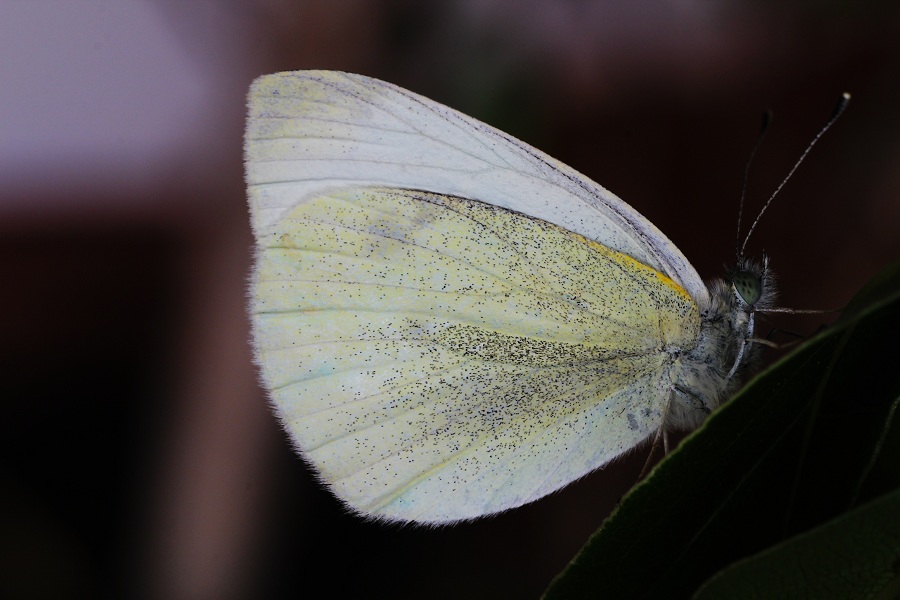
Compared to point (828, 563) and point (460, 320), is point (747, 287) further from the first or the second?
point (828, 563)

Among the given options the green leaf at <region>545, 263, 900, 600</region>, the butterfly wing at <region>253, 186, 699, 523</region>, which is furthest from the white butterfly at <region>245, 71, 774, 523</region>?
the green leaf at <region>545, 263, 900, 600</region>

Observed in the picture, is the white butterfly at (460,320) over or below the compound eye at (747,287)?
below

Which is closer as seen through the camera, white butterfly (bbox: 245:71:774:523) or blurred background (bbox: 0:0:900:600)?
white butterfly (bbox: 245:71:774:523)

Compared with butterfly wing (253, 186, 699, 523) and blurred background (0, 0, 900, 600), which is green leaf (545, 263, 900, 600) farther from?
blurred background (0, 0, 900, 600)

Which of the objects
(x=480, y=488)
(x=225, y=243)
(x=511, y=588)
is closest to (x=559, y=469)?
(x=480, y=488)

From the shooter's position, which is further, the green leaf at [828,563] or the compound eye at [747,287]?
the compound eye at [747,287]

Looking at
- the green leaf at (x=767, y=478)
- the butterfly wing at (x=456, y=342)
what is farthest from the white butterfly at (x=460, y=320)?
the green leaf at (x=767, y=478)

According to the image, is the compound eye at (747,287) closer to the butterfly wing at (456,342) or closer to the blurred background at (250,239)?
the butterfly wing at (456,342)
